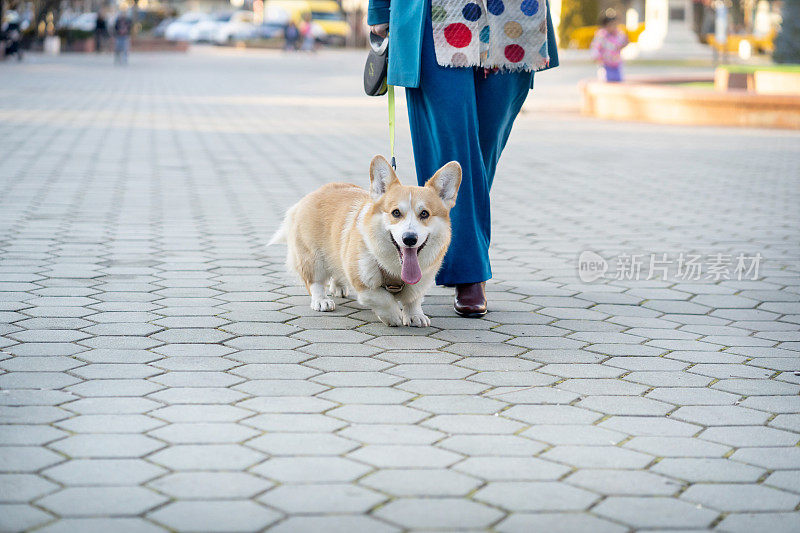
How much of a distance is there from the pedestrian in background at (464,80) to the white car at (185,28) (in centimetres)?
5294

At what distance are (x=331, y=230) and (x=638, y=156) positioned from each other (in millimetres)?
7807

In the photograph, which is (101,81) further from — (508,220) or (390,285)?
(390,285)

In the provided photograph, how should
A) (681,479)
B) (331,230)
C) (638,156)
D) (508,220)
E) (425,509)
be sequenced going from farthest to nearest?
(638,156), (508,220), (331,230), (681,479), (425,509)

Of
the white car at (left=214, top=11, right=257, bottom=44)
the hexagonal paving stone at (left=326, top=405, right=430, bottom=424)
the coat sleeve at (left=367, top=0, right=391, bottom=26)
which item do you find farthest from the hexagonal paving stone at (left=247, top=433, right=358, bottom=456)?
the white car at (left=214, top=11, right=257, bottom=44)

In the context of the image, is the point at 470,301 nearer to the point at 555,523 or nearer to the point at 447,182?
the point at 447,182

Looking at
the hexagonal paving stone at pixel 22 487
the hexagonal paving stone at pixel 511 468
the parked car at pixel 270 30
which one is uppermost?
the parked car at pixel 270 30

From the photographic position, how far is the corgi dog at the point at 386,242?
4.36 m

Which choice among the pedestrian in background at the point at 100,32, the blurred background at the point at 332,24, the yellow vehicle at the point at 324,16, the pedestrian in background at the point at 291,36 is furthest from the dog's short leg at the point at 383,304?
the yellow vehicle at the point at 324,16

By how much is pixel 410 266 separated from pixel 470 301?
0.58 metres

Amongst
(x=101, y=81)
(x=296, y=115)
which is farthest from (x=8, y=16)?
(x=296, y=115)

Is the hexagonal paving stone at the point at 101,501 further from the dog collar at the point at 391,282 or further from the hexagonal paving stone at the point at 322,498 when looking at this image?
the dog collar at the point at 391,282

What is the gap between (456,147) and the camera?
4.81 meters

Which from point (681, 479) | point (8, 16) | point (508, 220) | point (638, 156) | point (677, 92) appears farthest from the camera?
point (8, 16)

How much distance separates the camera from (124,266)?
581 centimetres
